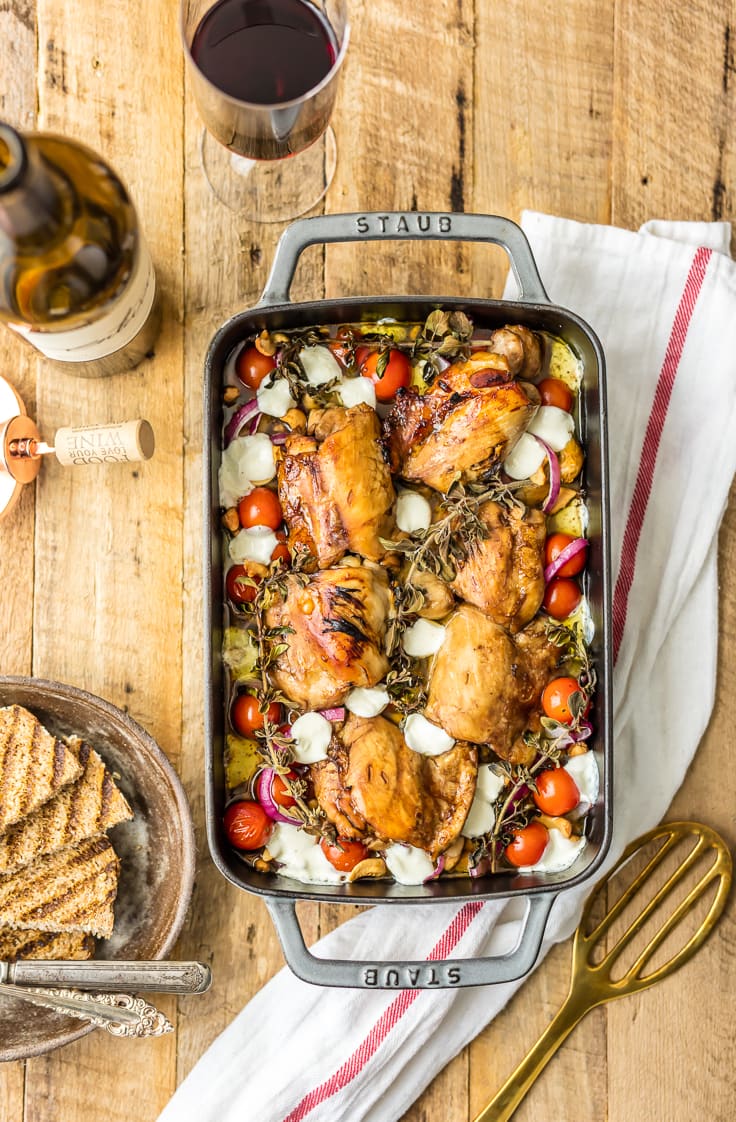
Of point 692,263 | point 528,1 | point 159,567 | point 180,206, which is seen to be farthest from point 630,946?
point 528,1

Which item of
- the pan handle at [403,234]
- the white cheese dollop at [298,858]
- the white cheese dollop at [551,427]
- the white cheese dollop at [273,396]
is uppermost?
the pan handle at [403,234]

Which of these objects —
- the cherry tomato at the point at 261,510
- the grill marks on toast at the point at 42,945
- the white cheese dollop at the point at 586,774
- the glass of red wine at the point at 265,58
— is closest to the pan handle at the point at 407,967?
the white cheese dollop at the point at 586,774

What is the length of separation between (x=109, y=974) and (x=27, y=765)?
504 millimetres

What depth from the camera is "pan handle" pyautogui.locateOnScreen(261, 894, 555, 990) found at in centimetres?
204

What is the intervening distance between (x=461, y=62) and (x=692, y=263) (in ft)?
2.57

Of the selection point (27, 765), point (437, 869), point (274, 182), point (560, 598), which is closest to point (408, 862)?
point (437, 869)

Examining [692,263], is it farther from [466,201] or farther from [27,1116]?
[27,1116]

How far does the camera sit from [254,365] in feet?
7.57

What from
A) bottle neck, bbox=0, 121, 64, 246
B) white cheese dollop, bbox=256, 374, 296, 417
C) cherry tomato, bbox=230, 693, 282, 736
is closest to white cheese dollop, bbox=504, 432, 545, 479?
white cheese dollop, bbox=256, 374, 296, 417

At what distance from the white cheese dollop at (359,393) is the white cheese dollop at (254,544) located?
0.36 meters

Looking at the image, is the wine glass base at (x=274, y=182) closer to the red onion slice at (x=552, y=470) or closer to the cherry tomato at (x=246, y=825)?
the red onion slice at (x=552, y=470)

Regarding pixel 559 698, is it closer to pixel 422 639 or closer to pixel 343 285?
pixel 422 639

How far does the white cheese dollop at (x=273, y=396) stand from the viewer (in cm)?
231

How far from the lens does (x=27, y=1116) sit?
2508mm
